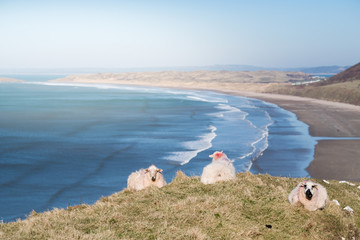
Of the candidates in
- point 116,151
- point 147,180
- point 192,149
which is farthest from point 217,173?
point 116,151

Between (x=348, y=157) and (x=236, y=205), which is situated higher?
(x=236, y=205)

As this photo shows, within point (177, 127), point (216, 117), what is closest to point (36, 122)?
point (177, 127)

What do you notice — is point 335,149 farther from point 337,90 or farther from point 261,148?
point 337,90

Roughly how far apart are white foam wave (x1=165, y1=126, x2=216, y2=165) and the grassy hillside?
1831 centimetres

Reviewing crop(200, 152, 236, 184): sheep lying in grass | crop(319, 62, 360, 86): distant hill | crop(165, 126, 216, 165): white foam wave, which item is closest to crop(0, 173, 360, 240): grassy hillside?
crop(200, 152, 236, 184): sheep lying in grass

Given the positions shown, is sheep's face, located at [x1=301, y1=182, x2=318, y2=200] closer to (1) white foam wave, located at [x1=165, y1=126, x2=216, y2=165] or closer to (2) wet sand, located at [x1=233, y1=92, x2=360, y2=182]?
(2) wet sand, located at [x1=233, y1=92, x2=360, y2=182]

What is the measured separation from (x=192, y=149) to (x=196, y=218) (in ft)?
86.6

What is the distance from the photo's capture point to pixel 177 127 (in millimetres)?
53875

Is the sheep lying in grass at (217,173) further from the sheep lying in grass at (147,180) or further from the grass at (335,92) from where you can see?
the grass at (335,92)

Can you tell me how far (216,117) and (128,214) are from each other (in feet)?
178

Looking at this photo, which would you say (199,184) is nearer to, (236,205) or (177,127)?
(236,205)

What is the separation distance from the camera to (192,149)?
37.6 metres

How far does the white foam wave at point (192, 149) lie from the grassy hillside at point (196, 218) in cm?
1831

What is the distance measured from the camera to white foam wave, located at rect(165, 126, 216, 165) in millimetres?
33569
